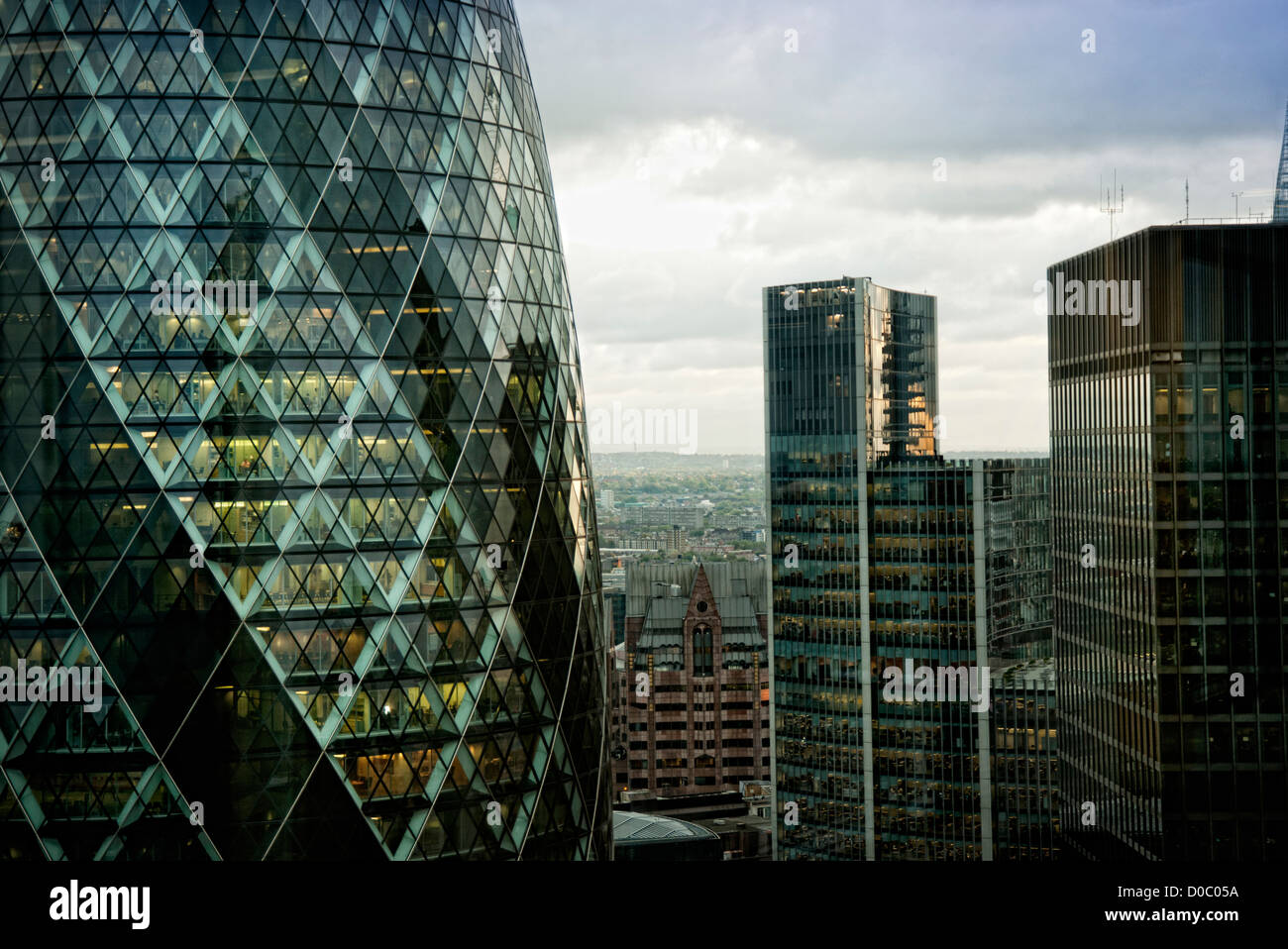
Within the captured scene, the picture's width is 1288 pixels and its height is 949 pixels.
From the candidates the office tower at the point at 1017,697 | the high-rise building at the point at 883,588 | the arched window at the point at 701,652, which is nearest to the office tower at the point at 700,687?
the arched window at the point at 701,652

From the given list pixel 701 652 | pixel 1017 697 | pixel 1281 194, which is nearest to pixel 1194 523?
pixel 1281 194

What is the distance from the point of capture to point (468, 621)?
21.3 meters

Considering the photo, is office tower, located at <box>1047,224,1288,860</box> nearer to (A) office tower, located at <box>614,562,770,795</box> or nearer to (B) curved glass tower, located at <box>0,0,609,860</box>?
(B) curved glass tower, located at <box>0,0,609,860</box>

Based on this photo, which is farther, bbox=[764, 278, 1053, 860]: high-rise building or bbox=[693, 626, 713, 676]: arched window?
bbox=[693, 626, 713, 676]: arched window

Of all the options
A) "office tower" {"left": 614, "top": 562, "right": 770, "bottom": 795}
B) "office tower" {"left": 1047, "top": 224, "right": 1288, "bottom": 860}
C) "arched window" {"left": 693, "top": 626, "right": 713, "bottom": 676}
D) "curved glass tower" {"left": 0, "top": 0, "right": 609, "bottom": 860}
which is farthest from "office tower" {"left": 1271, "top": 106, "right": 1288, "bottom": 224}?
"arched window" {"left": 693, "top": 626, "right": 713, "bottom": 676}

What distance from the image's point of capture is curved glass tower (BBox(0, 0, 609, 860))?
19203mm

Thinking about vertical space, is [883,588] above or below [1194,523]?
below

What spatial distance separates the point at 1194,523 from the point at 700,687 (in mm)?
56907

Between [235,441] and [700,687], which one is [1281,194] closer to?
[235,441]

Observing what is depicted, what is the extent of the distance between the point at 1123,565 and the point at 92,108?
5413cm

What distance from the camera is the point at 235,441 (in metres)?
19.5

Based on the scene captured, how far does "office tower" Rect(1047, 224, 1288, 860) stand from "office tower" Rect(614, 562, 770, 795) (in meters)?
44.0
